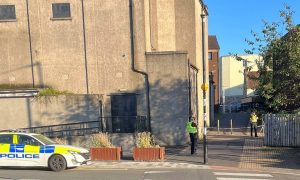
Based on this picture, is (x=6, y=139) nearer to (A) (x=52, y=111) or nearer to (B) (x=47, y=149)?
(B) (x=47, y=149)

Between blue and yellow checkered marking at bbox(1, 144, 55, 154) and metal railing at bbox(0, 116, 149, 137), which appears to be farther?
metal railing at bbox(0, 116, 149, 137)

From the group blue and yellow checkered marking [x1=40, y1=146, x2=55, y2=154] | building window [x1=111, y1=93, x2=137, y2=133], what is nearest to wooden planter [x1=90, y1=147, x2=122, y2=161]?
blue and yellow checkered marking [x1=40, y1=146, x2=55, y2=154]

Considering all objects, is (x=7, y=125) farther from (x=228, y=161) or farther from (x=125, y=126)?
(x=228, y=161)

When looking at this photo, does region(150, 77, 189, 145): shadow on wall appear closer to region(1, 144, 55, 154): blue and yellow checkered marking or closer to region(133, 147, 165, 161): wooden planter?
region(133, 147, 165, 161): wooden planter

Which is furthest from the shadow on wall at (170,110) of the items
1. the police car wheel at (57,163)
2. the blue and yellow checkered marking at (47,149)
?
the blue and yellow checkered marking at (47,149)

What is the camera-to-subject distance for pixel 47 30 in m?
24.3

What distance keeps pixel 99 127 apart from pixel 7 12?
9061 millimetres

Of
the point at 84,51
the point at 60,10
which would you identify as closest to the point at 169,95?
the point at 84,51

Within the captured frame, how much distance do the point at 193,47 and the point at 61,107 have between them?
11.3 meters

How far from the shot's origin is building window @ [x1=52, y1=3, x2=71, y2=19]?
24.4 meters

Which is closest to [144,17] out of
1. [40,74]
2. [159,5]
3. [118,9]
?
[118,9]

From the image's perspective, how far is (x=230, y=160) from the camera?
18.2 metres

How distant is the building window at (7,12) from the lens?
24.4m

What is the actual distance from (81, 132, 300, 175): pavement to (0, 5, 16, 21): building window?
11617 millimetres
